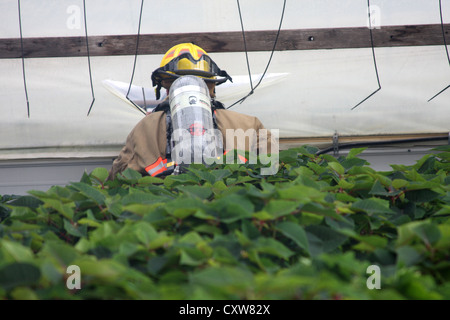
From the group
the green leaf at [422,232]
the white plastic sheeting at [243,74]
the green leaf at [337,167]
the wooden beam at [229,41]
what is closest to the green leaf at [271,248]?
the green leaf at [422,232]

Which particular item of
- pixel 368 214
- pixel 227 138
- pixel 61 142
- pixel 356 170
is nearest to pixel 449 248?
pixel 368 214

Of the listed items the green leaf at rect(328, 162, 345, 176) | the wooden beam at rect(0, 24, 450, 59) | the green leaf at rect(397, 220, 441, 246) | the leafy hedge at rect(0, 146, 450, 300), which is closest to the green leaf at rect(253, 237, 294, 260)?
the leafy hedge at rect(0, 146, 450, 300)

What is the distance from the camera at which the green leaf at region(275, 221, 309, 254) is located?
772mm

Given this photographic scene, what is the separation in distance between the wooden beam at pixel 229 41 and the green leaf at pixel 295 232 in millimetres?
2925

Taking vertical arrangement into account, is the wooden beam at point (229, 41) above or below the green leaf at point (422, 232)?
above

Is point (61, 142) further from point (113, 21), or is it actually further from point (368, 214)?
point (368, 214)

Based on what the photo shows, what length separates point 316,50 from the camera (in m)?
3.57

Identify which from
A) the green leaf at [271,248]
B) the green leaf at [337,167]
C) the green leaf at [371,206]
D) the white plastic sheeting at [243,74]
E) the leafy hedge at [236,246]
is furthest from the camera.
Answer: the white plastic sheeting at [243,74]

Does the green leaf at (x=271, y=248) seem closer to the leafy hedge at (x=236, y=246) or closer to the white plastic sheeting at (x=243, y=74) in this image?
the leafy hedge at (x=236, y=246)

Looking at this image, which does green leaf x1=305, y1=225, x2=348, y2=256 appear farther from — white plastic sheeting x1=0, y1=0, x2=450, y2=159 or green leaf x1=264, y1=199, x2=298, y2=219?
white plastic sheeting x1=0, y1=0, x2=450, y2=159

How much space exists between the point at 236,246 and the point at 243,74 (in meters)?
2.96

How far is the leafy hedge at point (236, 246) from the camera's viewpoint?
0.63 metres

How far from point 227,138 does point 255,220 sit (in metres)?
1.87

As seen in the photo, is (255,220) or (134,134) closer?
(255,220)
